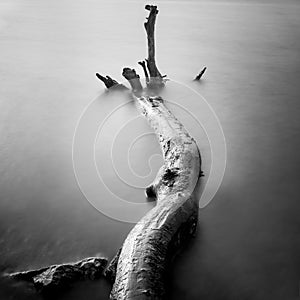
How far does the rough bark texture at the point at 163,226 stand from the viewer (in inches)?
65.6

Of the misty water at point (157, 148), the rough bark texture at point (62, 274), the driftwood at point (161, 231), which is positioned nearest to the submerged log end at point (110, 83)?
the misty water at point (157, 148)

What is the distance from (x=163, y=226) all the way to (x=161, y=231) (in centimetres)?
3

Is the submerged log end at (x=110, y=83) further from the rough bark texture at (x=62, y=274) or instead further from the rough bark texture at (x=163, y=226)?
the rough bark texture at (x=62, y=274)

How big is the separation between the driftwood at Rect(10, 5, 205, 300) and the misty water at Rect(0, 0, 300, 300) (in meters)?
0.11

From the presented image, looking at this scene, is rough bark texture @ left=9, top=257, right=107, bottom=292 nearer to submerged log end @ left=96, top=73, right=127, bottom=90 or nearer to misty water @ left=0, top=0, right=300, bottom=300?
misty water @ left=0, top=0, right=300, bottom=300

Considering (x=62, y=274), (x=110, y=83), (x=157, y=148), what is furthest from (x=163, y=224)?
(x=110, y=83)

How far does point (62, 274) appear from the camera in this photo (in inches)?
76.0

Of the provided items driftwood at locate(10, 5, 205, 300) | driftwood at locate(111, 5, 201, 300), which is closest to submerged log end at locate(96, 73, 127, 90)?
driftwood at locate(111, 5, 201, 300)

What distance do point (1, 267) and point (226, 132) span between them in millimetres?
2090

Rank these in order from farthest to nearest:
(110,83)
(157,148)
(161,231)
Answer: (110,83), (157,148), (161,231)

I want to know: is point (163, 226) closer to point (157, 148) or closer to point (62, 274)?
point (62, 274)

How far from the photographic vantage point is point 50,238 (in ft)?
7.23

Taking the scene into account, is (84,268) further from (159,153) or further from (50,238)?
(159,153)

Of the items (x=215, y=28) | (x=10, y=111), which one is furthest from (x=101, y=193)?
(x=215, y=28)
